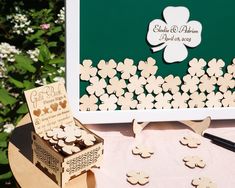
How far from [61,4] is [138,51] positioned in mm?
2228

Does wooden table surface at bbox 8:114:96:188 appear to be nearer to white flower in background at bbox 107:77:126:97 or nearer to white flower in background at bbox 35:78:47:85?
white flower in background at bbox 107:77:126:97

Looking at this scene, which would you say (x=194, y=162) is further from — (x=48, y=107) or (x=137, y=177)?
(x=48, y=107)

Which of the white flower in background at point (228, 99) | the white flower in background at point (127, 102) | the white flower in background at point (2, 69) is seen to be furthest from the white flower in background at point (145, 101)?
the white flower in background at point (2, 69)

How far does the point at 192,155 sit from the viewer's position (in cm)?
110

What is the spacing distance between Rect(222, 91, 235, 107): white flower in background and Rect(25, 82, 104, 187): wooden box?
Result: 0.43 meters

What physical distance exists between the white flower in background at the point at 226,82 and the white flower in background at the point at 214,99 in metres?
0.02

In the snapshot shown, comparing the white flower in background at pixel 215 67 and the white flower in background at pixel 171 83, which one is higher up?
the white flower in background at pixel 215 67

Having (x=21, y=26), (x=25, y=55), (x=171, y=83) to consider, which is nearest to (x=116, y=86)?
(x=171, y=83)

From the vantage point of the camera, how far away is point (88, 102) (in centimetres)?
113

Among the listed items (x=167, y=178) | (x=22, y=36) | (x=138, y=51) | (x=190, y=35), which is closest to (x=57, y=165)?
(x=167, y=178)

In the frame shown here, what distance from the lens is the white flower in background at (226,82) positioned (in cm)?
117

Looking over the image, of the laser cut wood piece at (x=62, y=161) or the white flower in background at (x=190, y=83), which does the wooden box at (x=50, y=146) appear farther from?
the white flower in background at (x=190, y=83)

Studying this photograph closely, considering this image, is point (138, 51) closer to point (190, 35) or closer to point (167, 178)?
point (190, 35)

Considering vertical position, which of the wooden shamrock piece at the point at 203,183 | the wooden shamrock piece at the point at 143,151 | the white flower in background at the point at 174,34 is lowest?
the wooden shamrock piece at the point at 203,183
